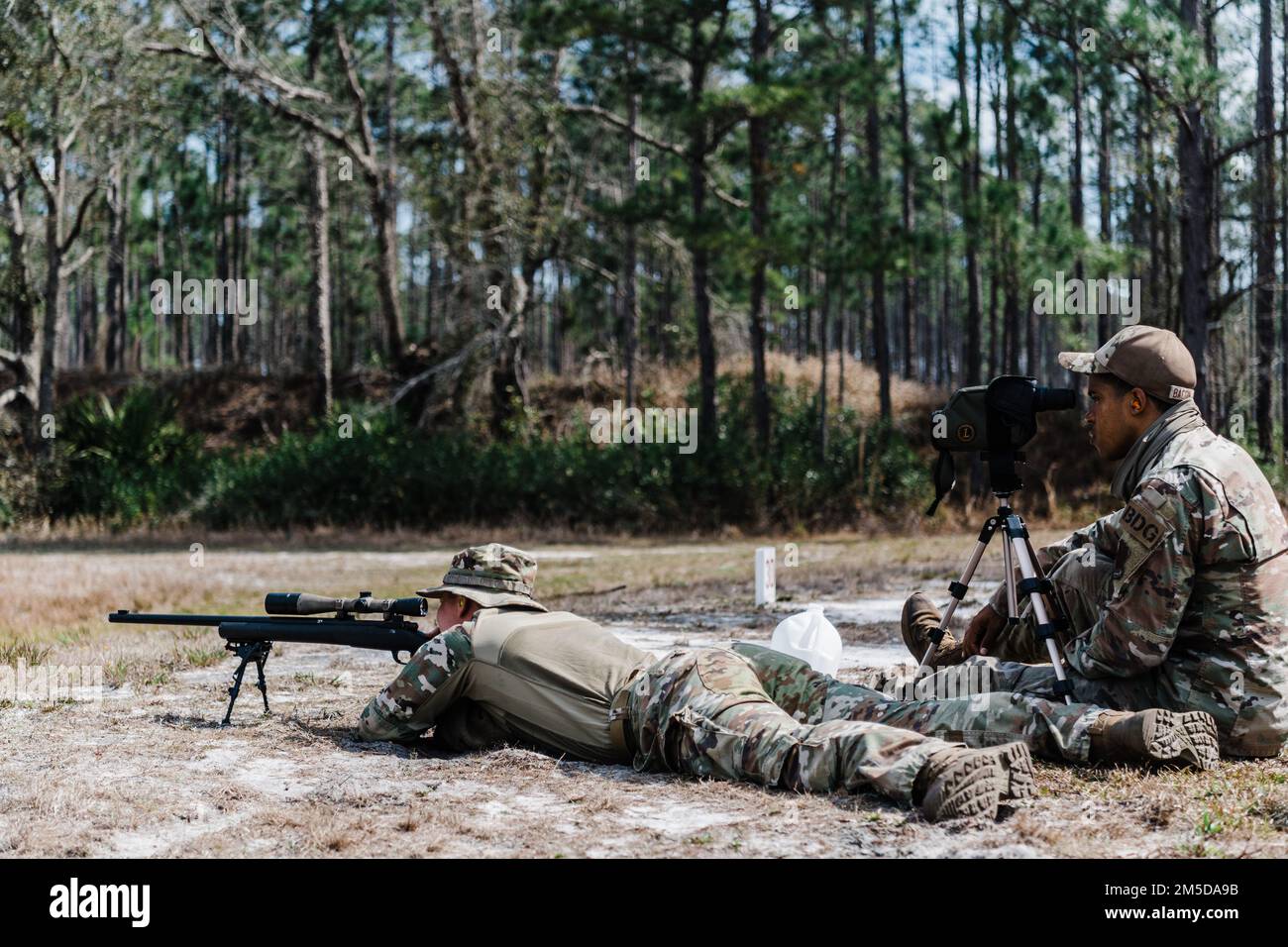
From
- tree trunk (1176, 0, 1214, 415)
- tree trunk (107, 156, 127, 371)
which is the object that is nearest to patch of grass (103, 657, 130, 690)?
tree trunk (1176, 0, 1214, 415)

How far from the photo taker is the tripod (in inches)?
190

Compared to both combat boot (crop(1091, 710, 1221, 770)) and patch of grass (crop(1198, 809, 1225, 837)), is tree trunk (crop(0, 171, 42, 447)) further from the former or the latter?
patch of grass (crop(1198, 809, 1225, 837))

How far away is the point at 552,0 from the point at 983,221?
8.51 m

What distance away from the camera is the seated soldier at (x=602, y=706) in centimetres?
429

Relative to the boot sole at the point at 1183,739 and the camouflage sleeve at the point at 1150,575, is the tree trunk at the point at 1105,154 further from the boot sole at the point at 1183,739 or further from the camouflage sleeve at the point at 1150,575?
the boot sole at the point at 1183,739

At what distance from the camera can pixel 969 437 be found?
5273mm

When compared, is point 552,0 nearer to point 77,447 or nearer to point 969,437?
point 77,447

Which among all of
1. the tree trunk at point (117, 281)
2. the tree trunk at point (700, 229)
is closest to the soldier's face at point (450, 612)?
the tree trunk at point (700, 229)

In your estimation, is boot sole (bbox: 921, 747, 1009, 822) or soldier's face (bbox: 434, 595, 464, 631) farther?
soldier's face (bbox: 434, 595, 464, 631)

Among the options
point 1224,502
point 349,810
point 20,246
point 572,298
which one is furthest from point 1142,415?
point 572,298

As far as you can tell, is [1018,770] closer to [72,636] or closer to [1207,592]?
[1207,592]

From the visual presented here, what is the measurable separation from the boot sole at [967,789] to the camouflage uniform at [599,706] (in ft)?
0.88

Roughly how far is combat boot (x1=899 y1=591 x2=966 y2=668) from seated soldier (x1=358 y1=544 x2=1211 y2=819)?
100cm

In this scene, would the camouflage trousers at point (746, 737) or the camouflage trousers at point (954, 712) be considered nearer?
the camouflage trousers at point (746, 737)
